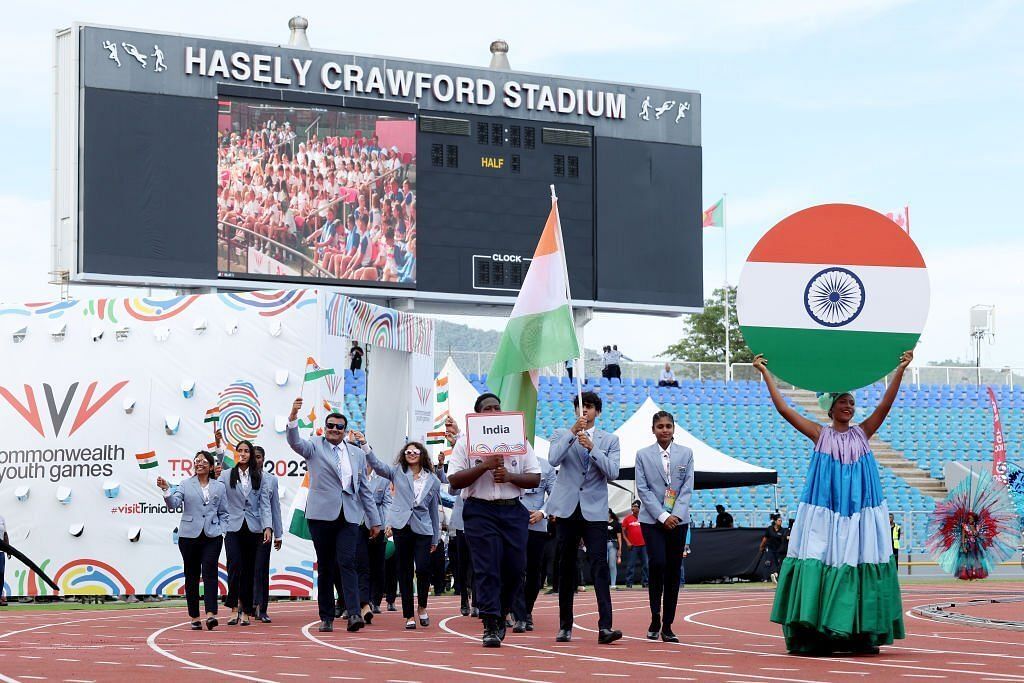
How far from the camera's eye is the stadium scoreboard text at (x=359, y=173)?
3278 centimetres

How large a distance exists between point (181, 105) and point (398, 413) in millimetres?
12231

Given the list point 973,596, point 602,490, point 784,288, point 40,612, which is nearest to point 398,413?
point 40,612

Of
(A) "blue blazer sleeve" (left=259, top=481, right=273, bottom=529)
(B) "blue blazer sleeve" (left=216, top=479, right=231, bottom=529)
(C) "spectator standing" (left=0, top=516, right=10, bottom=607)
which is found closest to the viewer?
(B) "blue blazer sleeve" (left=216, top=479, right=231, bottom=529)

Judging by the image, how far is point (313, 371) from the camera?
21609mm

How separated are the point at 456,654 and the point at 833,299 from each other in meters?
3.81

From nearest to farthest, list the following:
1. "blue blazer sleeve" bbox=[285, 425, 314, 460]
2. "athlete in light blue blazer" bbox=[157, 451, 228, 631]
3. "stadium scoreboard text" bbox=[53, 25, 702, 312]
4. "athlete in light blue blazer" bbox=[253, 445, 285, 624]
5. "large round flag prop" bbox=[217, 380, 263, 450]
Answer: "blue blazer sleeve" bbox=[285, 425, 314, 460]
"athlete in light blue blazer" bbox=[157, 451, 228, 631]
"athlete in light blue blazer" bbox=[253, 445, 285, 624]
"large round flag prop" bbox=[217, 380, 263, 450]
"stadium scoreboard text" bbox=[53, 25, 702, 312]

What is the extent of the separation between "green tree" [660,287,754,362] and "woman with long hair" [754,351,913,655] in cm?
6944

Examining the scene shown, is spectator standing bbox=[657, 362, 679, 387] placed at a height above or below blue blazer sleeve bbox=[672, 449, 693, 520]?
above

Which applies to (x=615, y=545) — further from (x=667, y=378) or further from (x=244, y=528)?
(x=667, y=378)

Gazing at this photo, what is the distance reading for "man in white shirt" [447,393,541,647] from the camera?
40.4 feet

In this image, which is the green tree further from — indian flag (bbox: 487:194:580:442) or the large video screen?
indian flag (bbox: 487:194:580:442)

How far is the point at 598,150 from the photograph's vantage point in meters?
37.0

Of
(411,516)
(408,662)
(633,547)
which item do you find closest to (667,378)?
(633,547)

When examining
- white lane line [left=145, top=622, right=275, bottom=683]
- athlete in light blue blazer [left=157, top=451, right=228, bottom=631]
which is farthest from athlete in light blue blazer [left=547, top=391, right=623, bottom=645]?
athlete in light blue blazer [left=157, top=451, right=228, bottom=631]
